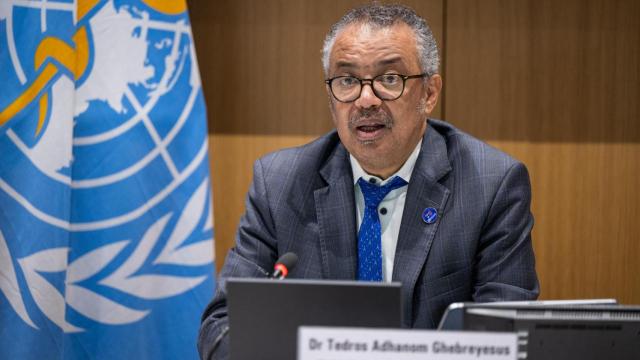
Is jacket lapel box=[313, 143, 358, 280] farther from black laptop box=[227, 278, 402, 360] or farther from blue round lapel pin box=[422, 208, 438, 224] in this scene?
black laptop box=[227, 278, 402, 360]

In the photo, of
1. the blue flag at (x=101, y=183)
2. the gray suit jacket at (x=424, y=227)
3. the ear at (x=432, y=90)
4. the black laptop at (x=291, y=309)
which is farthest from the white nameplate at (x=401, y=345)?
the blue flag at (x=101, y=183)

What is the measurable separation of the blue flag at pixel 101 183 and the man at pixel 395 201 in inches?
27.4

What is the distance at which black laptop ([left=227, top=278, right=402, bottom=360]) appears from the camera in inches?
51.7

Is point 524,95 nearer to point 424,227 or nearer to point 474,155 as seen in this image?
point 474,155

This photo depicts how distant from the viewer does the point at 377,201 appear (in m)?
2.09

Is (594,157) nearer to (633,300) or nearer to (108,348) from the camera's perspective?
(633,300)

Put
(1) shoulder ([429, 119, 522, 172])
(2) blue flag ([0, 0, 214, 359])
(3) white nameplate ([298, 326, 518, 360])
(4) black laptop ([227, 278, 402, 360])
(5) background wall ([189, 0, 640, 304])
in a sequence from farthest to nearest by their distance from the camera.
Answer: (5) background wall ([189, 0, 640, 304]) < (2) blue flag ([0, 0, 214, 359]) < (1) shoulder ([429, 119, 522, 172]) < (4) black laptop ([227, 278, 402, 360]) < (3) white nameplate ([298, 326, 518, 360])

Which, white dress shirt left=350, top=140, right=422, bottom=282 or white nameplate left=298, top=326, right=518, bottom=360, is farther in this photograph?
white dress shirt left=350, top=140, right=422, bottom=282

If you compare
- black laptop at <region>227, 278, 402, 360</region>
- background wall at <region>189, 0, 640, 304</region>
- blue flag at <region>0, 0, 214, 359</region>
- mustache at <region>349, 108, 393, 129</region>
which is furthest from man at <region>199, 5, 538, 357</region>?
background wall at <region>189, 0, 640, 304</region>

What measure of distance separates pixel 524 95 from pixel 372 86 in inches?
72.8

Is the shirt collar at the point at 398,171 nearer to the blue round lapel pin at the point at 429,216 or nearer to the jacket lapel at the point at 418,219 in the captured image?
the jacket lapel at the point at 418,219

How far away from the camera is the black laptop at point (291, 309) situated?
1.31 meters

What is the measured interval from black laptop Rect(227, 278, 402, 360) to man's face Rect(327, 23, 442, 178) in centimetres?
78

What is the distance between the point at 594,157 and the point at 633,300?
773 mm
